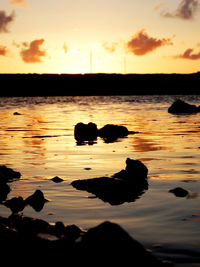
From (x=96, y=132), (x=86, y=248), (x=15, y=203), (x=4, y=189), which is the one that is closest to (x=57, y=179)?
(x=4, y=189)

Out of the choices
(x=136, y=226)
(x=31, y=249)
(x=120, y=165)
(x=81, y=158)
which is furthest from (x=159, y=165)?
(x=31, y=249)

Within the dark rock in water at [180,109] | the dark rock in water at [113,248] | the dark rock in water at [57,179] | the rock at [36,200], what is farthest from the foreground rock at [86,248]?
the dark rock in water at [180,109]

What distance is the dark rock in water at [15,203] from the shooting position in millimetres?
11141

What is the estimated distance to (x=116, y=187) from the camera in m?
12.8

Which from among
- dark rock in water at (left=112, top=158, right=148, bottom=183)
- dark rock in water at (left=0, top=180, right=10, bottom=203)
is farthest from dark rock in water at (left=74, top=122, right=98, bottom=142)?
dark rock in water at (left=0, top=180, right=10, bottom=203)

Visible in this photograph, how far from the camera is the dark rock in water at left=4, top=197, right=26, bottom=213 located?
11.1m

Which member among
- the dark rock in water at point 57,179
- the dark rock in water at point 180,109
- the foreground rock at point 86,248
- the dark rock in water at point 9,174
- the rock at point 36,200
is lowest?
the foreground rock at point 86,248

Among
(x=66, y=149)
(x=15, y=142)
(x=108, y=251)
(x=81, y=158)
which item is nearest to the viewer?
(x=108, y=251)

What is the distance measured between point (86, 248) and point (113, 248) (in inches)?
16.0

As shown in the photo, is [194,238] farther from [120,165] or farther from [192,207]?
[120,165]

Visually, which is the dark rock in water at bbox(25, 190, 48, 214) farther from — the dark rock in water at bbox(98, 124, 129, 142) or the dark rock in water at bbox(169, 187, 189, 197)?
the dark rock in water at bbox(98, 124, 129, 142)

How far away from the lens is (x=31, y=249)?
7.54 meters

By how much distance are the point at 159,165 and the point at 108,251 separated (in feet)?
33.3

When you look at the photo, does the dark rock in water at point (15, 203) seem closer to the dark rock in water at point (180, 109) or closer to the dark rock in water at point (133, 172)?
the dark rock in water at point (133, 172)
